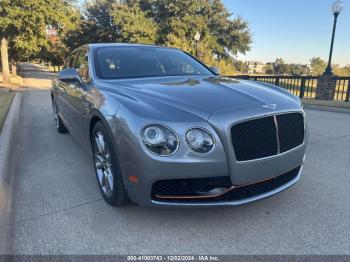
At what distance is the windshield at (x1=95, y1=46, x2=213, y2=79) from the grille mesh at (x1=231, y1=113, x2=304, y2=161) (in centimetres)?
168

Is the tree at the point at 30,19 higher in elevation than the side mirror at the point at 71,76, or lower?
higher

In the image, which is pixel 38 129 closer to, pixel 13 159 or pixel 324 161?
pixel 13 159

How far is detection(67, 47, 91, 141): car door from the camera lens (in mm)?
3752

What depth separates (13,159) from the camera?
469 centimetres

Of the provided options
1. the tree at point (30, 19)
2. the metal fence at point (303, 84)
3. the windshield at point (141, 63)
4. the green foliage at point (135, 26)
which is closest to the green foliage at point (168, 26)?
the green foliage at point (135, 26)

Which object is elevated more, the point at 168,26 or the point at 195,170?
the point at 168,26

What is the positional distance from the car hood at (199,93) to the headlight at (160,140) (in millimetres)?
278

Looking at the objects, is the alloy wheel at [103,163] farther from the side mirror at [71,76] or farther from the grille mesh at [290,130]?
the grille mesh at [290,130]

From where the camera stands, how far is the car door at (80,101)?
375 centimetres

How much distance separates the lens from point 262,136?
2637mm

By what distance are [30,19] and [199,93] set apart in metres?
18.1

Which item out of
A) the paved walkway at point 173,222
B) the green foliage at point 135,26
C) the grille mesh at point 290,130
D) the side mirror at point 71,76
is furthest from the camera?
the green foliage at point 135,26

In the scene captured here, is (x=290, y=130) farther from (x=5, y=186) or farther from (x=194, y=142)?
(x=5, y=186)

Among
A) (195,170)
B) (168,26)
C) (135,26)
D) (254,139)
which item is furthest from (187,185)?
(168,26)
